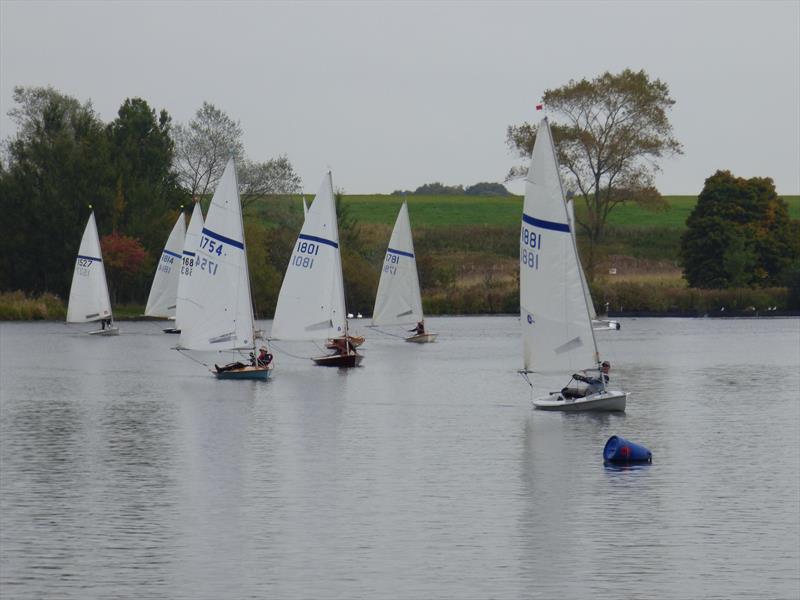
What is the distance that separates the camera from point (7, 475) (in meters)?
39.2

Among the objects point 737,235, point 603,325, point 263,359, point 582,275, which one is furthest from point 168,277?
point 582,275

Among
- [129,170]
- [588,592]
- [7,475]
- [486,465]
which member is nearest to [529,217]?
[486,465]

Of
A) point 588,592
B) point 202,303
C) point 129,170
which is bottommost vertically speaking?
point 588,592

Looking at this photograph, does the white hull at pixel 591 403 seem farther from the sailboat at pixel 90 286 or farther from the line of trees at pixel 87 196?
the line of trees at pixel 87 196

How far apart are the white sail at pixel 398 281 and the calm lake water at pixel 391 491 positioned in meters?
27.4

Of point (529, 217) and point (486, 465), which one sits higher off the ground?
point (529, 217)

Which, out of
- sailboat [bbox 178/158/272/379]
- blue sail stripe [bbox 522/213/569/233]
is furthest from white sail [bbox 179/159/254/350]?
blue sail stripe [bbox 522/213/569/233]

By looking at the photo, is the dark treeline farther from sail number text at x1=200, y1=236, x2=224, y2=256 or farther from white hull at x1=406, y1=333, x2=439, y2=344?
sail number text at x1=200, y1=236, x2=224, y2=256

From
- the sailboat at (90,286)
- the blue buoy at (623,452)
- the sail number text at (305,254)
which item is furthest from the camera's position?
the sailboat at (90,286)

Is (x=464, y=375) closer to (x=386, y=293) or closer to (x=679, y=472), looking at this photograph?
(x=386, y=293)

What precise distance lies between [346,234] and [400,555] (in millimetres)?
127252

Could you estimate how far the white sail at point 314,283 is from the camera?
71.9 meters

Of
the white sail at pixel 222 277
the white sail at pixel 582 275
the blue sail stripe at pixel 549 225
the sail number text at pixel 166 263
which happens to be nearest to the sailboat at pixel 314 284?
the white sail at pixel 222 277

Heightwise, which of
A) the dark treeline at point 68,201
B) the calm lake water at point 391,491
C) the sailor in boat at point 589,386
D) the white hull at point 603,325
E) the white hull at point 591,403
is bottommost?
the calm lake water at point 391,491
